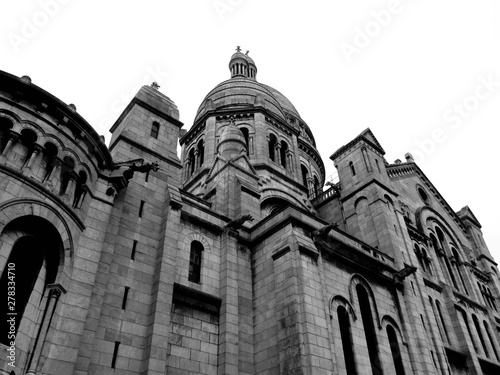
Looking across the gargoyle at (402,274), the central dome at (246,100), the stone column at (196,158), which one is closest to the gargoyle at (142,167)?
the gargoyle at (402,274)

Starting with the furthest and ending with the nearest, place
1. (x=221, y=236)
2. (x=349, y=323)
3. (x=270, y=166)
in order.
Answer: (x=270, y=166)
(x=221, y=236)
(x=349, y=323)

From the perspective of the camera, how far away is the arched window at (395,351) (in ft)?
63.8

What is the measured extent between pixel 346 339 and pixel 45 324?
38.1 feet

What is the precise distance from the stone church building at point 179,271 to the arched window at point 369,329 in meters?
0.06

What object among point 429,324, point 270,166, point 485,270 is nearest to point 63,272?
point 429,324

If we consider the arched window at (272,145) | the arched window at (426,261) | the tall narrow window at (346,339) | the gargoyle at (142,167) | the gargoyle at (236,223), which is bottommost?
the tall narrow window at (346,339)

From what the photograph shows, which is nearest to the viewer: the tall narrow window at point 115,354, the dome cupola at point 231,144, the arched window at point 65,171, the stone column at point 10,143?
the stone column at point 10,143

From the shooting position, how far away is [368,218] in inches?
1063

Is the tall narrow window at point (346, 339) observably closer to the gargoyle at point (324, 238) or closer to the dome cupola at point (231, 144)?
the gargoyle at point (324, 238)

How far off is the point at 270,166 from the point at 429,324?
1504cm

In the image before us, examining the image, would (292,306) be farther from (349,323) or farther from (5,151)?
(5,151)

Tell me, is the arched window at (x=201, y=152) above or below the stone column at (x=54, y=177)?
above

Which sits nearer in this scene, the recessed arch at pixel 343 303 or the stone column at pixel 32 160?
the stone column at pixel 32 160

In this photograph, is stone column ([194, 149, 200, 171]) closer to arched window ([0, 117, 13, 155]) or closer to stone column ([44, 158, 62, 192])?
stone column ([44, 158, 62, 192])
